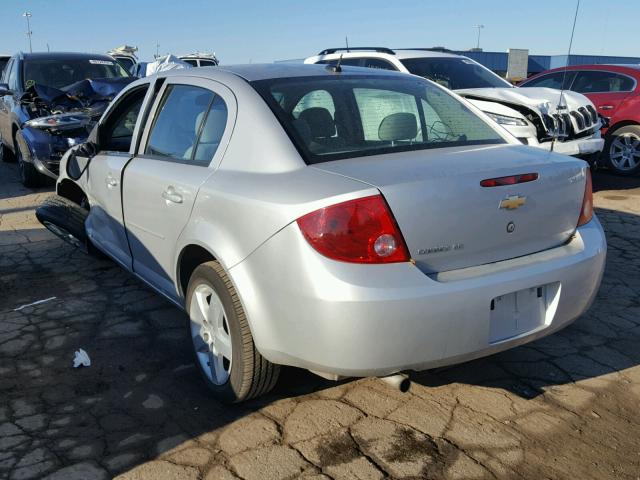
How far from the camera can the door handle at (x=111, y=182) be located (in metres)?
4.19

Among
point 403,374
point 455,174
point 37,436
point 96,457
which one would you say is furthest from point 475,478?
point 37,436

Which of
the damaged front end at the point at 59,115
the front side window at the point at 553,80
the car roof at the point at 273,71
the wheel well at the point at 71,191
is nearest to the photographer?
the car roof at the point at 273,71

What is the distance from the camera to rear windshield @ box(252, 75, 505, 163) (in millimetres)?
3090

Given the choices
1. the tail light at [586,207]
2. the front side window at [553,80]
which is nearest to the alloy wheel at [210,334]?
the tail light at [586,207]

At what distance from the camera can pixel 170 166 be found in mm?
3572

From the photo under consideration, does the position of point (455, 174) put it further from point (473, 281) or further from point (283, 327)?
point (283, 327)

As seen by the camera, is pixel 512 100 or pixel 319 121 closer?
pixel 319 121

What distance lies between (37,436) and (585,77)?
9.67 metres

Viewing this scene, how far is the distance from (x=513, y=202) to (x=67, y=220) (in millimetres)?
3847

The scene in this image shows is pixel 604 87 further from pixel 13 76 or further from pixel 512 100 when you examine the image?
pixel 13 76

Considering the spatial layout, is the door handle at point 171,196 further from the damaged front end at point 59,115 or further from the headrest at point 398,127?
the damaged front end at point 59,115

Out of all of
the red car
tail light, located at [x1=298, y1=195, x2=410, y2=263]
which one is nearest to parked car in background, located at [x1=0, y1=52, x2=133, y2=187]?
tail light, located at [x1=298, y1=195, x2=410, y2=263]

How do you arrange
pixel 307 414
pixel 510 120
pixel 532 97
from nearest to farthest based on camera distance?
1. pixel 307 414
2. pixel 510 120
3. pixel 532 97

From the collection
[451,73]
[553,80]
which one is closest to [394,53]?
[451,73]
